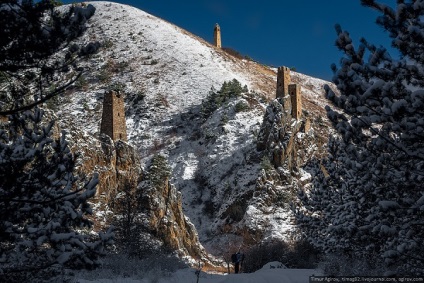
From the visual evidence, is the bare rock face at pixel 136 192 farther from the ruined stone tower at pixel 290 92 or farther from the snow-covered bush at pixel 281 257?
the ruined stone tower at pixel 290 92

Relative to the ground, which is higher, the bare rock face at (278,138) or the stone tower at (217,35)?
the stone tower at (217,35)

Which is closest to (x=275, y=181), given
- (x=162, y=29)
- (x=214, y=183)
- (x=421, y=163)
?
(x=214, y=183)

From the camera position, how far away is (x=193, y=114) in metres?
56.8

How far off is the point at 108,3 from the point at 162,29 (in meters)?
16.8

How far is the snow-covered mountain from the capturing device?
4075cm

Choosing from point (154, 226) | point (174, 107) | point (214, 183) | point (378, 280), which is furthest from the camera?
point (174, 107)

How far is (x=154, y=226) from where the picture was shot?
28281mm

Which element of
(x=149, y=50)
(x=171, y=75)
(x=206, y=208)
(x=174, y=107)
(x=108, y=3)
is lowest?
(x=206, y=208)

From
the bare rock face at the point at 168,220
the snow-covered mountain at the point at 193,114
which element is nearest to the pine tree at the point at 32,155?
the bare rock face at the point at 168,220

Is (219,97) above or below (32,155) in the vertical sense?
above

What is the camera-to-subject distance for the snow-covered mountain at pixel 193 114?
40750mm

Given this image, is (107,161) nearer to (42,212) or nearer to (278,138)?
(278,138)

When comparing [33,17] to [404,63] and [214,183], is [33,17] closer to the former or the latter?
[404,63]

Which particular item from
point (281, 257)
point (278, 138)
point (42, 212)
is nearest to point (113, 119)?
point (278, 138)
